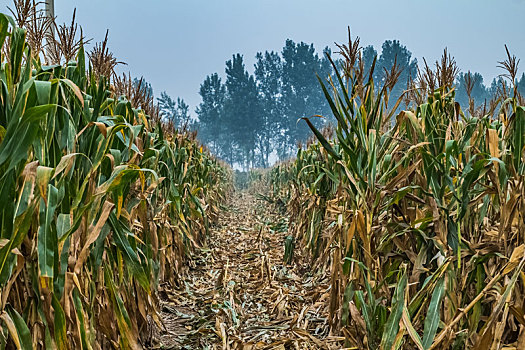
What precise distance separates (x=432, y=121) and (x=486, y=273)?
830 millimetres

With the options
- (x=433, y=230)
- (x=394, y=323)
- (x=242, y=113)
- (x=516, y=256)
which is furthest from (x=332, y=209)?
Answer: (x=242, y=113)

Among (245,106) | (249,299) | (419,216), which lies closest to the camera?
(419,216)

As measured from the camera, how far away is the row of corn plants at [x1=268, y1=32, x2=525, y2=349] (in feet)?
5.49

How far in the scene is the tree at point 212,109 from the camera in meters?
59.2

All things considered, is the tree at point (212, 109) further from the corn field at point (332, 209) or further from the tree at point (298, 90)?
the corn field at point (332, 209)

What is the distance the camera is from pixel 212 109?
60656 millimetres

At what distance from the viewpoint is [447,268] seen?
178cm

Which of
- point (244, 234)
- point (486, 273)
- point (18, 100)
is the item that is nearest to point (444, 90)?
point (486, 273)

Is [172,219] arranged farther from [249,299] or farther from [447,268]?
[447,268]

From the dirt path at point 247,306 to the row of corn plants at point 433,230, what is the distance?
41cm

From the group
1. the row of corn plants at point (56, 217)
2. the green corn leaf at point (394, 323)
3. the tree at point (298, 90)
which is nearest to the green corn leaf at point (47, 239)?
the row of corn plants at point (56, 217)

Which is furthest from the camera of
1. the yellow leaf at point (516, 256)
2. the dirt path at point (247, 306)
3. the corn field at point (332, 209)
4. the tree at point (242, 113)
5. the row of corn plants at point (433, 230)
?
the tree at point (242, 113)

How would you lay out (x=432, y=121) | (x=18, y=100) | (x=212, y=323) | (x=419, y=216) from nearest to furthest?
(x=18, y=100) → (x=419, y=216) → (x=432, y=121) → (x=212, y=323)

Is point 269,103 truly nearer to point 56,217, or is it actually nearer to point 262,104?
point 262,104
